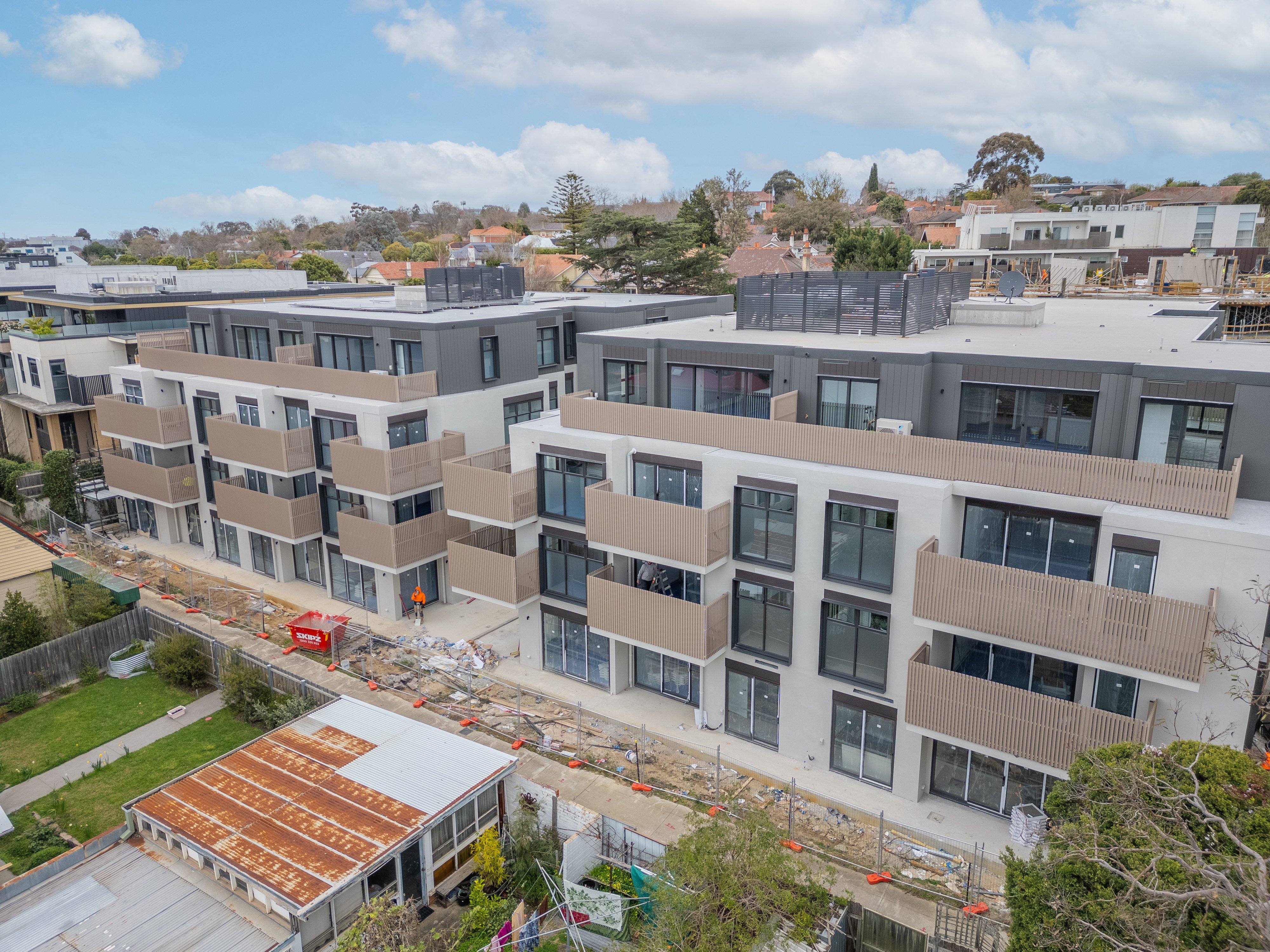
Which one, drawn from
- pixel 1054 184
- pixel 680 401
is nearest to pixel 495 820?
pixel 680 401

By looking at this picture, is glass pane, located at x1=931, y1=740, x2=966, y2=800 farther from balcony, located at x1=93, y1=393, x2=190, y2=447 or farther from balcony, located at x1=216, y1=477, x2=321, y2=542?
balcony, located at x1=93, y1=393, x2=190, y2=447

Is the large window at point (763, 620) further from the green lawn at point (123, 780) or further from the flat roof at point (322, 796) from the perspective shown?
the green lawn at point (123, 780)

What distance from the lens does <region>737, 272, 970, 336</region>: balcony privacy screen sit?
2188 cm

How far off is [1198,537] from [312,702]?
19.8m

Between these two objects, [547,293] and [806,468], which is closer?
[806,468]

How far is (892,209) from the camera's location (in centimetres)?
10206

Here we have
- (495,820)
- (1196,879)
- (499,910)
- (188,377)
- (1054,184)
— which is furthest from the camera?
(1054,184)

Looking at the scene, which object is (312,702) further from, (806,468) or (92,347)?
(92,347)

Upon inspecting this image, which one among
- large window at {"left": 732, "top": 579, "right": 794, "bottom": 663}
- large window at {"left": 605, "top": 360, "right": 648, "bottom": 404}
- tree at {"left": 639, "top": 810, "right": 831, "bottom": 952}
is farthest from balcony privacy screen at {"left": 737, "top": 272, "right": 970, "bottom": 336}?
tree at {"left": 639, "top": 810, "right": 831, "bottom": 952}

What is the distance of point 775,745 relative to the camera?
19734 mm

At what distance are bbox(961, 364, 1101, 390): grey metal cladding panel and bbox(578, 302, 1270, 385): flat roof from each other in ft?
0.44

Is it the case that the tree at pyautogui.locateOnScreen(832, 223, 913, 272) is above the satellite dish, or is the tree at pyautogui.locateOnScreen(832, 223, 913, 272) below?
above

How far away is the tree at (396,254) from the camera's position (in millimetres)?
108081

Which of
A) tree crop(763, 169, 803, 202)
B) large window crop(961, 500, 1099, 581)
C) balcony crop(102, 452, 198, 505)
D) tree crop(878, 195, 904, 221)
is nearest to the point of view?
large window crop(961, 500, 1099, 581)
